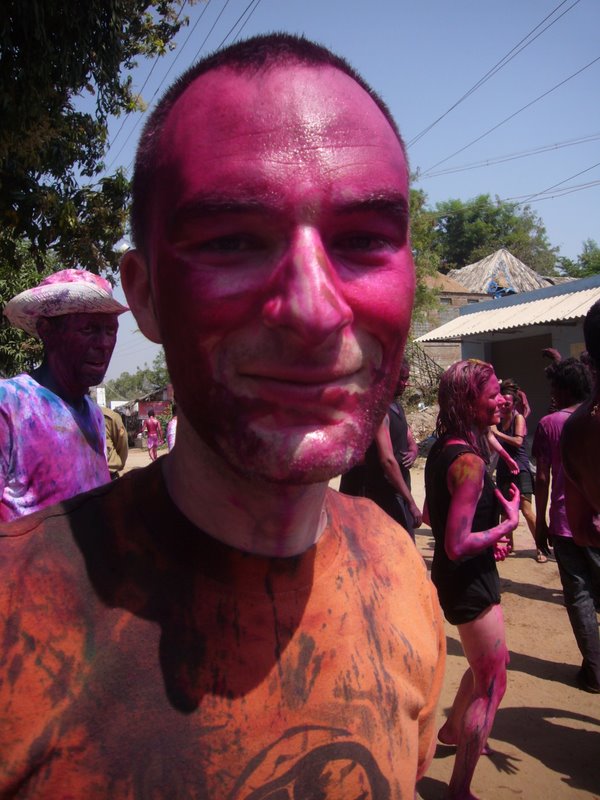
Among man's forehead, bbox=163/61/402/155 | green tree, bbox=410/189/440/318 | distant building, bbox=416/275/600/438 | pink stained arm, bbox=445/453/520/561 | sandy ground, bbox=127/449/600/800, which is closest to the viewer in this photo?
man's forehead, bbox=163/61/402/155

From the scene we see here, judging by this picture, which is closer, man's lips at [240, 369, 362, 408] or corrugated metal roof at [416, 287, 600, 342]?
man's lips at [240, 369, 362, 408]

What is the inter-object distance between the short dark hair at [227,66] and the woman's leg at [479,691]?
9.42 feet

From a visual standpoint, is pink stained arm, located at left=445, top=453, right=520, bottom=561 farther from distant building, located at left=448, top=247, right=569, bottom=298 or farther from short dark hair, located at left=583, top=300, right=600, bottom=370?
distant building, located at left=448, top=247, right=569, bottom=298

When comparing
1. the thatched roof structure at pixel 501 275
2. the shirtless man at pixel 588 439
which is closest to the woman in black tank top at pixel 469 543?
the shirtless man at pixel 588 439

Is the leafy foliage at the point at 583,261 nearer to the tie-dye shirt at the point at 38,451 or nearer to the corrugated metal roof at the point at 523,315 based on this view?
the corrugated metal roof at the point at 523,315

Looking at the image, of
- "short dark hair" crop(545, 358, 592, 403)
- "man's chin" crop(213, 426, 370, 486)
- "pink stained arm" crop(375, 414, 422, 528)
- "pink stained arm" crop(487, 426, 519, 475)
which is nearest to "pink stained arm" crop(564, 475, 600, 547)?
"pink stained arm" crop(487, 426, 519, 475)

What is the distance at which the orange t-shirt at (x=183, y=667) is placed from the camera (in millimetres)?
1039

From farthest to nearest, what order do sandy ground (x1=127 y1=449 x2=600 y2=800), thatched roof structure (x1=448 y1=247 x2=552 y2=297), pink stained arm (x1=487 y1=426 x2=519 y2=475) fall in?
thatched roof structure (x1=448 y1=247 x2=552 y2=297) < pink stained arm (x1=487 y1=426 x2=519 y2=475) < sandy ground (x1=127 y1=449 x2=600 y2=800)

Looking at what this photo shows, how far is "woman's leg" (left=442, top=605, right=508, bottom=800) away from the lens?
3.41 metres

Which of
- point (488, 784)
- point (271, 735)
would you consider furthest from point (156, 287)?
point (488, 784)

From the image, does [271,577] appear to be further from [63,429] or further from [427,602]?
[63,429]

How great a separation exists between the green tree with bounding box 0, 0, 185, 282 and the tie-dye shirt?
151 inches

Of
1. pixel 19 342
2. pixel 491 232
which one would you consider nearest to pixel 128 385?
pixel 491 232

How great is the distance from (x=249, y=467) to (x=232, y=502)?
171 mm
